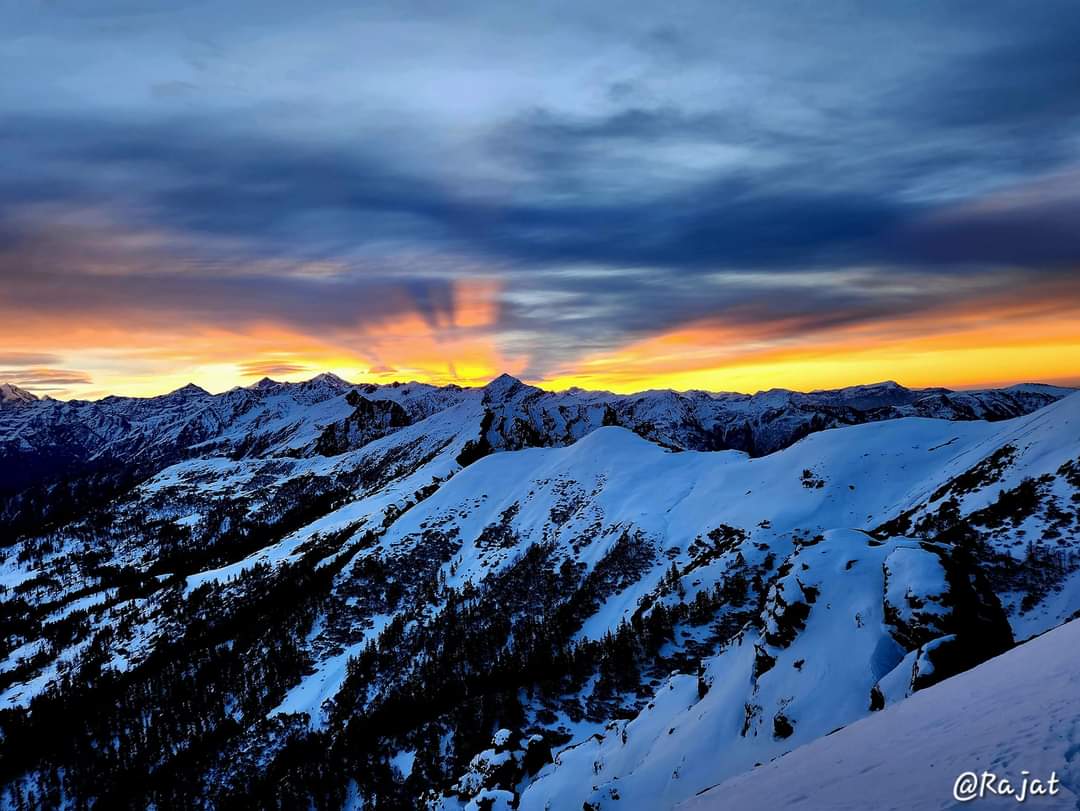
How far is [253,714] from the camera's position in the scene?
449 feet

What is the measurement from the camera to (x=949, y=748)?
56.1 ft

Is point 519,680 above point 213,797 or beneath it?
above

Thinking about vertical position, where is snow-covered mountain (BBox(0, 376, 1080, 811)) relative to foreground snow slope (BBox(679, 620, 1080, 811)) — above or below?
below

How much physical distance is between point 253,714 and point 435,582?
55101mm

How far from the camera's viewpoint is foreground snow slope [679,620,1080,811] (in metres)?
14.7

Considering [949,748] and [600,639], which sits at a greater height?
[949,748]

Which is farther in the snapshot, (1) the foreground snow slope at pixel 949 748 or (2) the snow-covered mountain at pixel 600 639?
(2) the snow-covered mountain at pixel 600 639

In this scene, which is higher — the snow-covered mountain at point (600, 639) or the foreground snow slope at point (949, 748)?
the foreground snow slope at point (949, 748)

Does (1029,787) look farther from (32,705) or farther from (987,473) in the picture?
(32,705)

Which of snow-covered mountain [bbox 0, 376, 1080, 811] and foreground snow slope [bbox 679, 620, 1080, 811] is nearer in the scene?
foreground snow slope [bbox 679, 620, 1080, 811]

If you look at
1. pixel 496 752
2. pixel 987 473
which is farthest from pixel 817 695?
pixel 987 473

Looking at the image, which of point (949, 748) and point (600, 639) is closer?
point (949, 748)

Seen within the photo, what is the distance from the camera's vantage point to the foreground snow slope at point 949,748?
1471 centimetres

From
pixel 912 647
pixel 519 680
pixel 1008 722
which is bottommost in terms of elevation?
pixel 519 680
